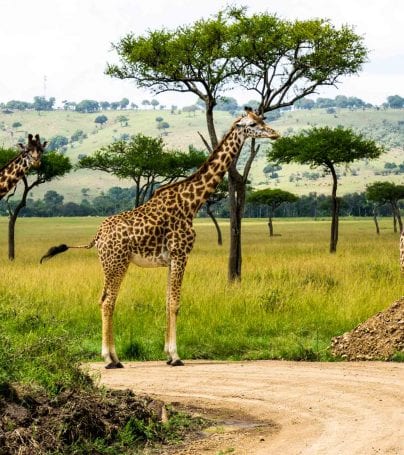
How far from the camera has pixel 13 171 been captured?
43.5 ft

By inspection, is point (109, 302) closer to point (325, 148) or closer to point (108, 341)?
point (108, 341)

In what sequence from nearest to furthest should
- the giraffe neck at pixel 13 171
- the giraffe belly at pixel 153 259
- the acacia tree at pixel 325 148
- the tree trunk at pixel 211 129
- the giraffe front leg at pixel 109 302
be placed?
the giraffe front leg at pixel 109 302
the giraffe belly at pixel 153 259
the giraffe neck at pixel 13 171
the tree trunk at pixel 211 129
the acacia tree at pixel 325 148

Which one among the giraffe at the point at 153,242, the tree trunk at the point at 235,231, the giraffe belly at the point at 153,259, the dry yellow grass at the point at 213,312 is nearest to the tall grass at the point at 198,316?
the dry yellow grass at the point at 213,312

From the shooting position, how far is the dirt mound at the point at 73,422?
726 cm

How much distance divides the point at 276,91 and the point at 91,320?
1053 centimetres

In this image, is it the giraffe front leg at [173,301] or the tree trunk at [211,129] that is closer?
the giraffe front leg at [173,301]

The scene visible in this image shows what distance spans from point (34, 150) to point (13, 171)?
1.94 ft

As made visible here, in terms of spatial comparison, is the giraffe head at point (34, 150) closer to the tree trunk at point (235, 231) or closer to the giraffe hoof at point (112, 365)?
the giraffe hoof at point (112, 365)

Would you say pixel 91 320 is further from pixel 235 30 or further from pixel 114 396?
pixel 235 30

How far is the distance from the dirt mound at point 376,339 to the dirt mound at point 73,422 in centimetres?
480

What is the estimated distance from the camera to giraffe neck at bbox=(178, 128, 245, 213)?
514 inches

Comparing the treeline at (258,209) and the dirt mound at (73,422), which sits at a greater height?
the treeline at (258,209)

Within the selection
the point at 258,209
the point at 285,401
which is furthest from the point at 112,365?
the point at 258,209

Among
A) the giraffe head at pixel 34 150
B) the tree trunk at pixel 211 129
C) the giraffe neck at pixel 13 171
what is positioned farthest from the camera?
the tree trunk at pixel 211 129
